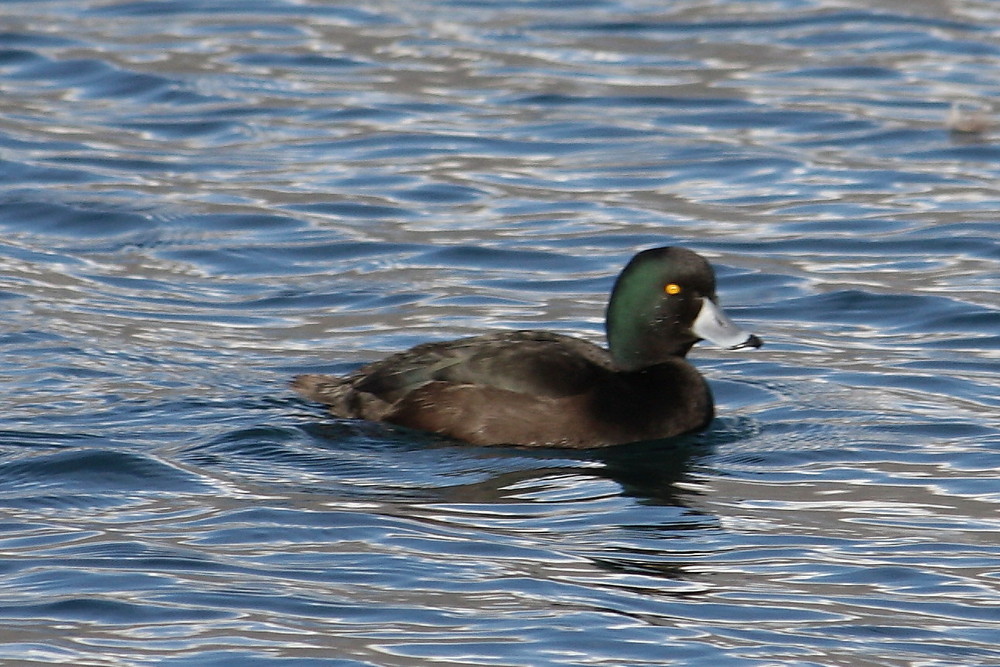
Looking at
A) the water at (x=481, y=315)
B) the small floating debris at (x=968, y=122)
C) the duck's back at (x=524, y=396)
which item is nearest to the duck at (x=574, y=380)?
the duck's back at (x=524, y=396)

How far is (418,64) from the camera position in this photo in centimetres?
1650

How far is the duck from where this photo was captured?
26.2 ft

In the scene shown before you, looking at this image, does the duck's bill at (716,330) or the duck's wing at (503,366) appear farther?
the duck's bill at (716,330)

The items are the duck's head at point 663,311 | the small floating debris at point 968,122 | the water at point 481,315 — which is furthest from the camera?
the small floating debris at point 968,122

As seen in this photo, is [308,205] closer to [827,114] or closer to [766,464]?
[827,114]

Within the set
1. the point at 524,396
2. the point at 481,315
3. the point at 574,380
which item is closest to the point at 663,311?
the point at 574,380

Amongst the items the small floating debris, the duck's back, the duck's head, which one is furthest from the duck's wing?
the small floating debris

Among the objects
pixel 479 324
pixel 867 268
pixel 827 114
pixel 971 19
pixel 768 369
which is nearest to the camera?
pixel 768 369

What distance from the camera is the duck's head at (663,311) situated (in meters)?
8.27

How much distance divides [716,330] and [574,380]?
0.72m

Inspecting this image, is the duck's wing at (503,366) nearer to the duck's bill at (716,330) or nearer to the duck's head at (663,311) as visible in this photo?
the duck's head at (663,311)

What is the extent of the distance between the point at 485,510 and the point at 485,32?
1080 cm

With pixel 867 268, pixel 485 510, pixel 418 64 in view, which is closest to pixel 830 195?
pixel 867 268

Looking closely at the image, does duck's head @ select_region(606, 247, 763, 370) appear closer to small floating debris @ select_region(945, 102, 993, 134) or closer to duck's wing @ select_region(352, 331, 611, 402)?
duck's wing @ select_region(352, 331, 611, 402)
